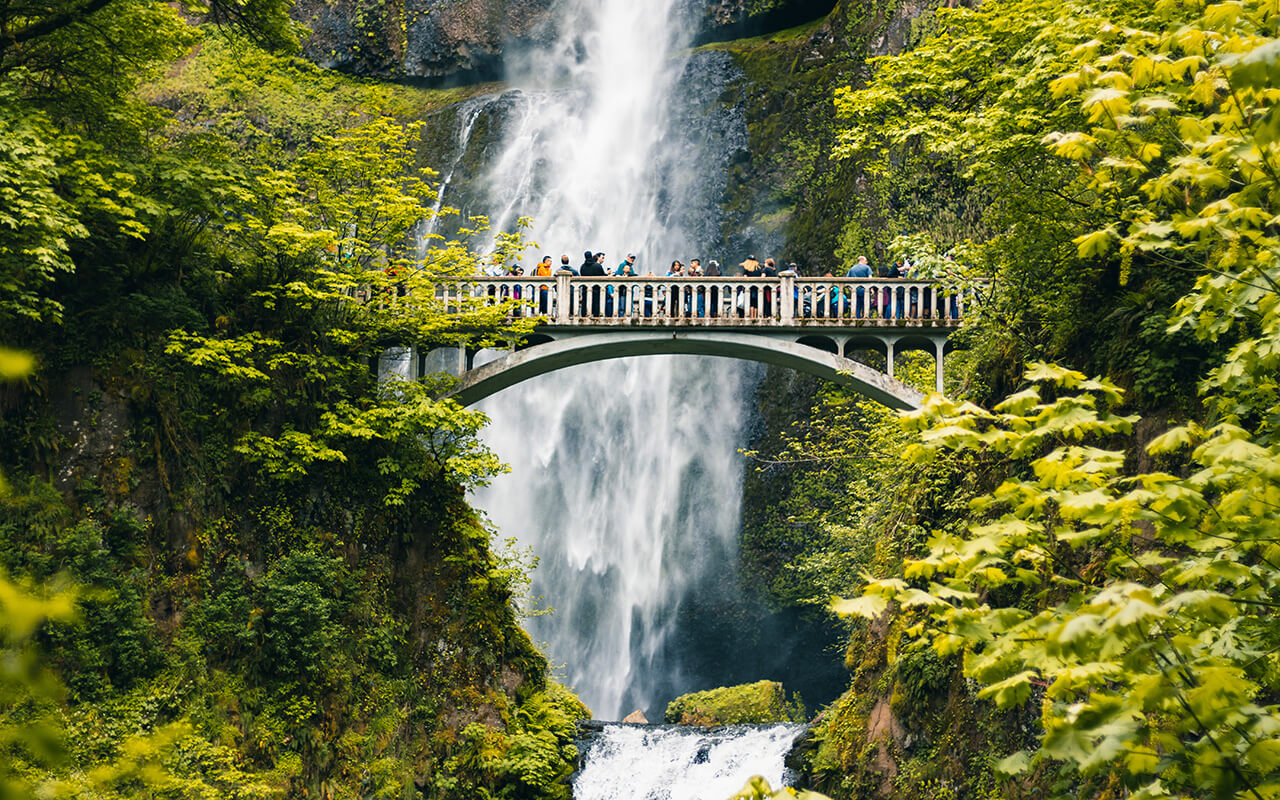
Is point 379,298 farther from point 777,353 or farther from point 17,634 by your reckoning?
point 17,634

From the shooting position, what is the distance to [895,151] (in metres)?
25.0

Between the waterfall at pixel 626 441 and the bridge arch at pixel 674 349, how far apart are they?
10270 millimetres

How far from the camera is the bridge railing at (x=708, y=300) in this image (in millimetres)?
18297

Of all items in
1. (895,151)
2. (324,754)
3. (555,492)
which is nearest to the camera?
(324,754)

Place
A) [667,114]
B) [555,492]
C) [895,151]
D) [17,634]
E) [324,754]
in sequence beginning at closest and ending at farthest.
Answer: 1. [17,634]
2. [324,754]
3. [895,151]
4. [555,492]
5. [667,114]

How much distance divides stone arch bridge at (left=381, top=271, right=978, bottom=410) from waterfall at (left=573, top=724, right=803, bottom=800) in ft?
21.8

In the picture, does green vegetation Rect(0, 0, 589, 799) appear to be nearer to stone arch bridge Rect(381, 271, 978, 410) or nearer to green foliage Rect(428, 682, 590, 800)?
green foliage Rect(428, 682, 590, 800)

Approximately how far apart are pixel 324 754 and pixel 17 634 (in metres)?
14.4

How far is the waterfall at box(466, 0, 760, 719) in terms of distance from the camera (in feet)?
93.0

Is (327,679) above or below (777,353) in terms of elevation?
below

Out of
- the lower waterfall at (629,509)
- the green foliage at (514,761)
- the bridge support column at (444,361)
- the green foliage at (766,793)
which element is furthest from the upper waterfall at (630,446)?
the green foliage at (766,793)

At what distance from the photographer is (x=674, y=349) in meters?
19.3

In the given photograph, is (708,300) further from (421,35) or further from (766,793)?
(421,35)

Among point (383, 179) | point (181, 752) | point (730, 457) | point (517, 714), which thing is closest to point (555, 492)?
point (730, 457)
